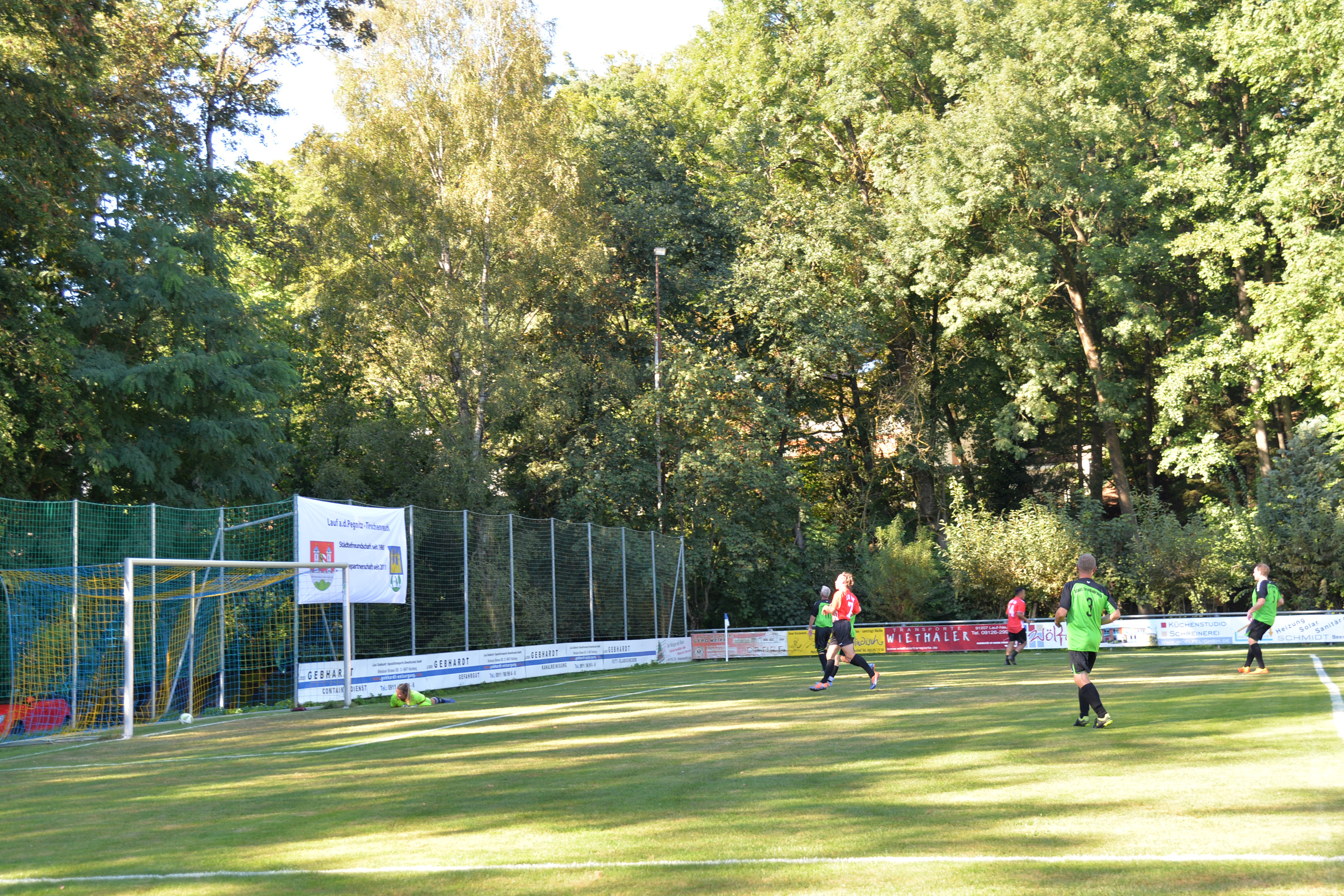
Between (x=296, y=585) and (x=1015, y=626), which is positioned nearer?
(x=296, y=585)

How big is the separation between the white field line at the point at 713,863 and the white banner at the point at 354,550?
15048 mm

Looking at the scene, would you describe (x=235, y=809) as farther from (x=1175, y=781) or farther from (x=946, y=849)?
(x=1175, y=781)

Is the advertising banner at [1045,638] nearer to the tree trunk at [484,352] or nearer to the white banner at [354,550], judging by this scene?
the tree trunk at [484,352]

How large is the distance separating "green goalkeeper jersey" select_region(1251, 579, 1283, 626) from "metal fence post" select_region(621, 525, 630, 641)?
19.2 metres

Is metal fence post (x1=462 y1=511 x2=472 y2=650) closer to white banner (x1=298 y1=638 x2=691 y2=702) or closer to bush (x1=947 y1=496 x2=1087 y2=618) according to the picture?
white banner (x1=298 y1=638 x2=691 y2=702)

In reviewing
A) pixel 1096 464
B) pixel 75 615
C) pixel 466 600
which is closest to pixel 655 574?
pixel 466 600

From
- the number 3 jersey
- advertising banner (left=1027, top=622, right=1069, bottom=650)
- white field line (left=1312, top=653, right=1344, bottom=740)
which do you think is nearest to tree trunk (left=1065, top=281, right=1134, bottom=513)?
advertising banner (left=1027, top=622, right=1069, bottom=650)

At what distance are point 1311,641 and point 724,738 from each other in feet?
93.0

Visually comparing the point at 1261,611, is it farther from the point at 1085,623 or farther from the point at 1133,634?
the point at 1133,634

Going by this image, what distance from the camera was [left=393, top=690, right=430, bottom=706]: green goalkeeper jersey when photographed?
813 inches

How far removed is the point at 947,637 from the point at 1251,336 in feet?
52.6

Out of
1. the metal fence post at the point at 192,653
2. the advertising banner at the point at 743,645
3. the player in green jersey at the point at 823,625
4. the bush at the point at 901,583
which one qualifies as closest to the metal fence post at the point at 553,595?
the advertising banner at the point at 743,645

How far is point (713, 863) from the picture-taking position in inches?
247

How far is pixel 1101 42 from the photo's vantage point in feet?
125
